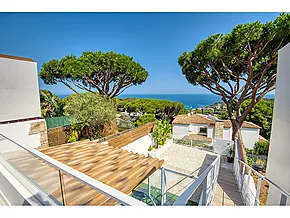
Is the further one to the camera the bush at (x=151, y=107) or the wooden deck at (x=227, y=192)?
the bush at (x=151, y=107)

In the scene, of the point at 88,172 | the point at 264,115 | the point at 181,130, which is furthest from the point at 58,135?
the point at 264,115

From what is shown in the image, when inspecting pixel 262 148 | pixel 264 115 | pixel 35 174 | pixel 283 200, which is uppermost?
pixel 35 174

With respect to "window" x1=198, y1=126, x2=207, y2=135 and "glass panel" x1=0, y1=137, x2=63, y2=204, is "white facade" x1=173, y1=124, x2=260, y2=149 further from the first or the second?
"glass panel" x1=0, y1=137, x2=63, y2=204

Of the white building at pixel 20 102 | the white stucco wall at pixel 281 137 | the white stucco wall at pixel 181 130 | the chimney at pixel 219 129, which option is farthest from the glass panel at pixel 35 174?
the white stucco wall at pixel 181 130

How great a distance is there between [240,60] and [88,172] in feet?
22.2

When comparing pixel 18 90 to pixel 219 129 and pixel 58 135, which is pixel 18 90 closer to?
pixel 58 135

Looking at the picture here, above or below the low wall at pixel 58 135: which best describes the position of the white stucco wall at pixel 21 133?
above

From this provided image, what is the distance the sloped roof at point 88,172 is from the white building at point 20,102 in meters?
1.06

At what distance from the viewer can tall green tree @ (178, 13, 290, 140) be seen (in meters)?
4.89

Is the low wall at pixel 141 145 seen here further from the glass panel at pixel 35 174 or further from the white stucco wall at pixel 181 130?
the white stucco wall at pixel 181 130

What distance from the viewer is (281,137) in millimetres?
2230

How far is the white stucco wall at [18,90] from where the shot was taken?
3371mm

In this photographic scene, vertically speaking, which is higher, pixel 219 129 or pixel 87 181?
pixel 87 181
